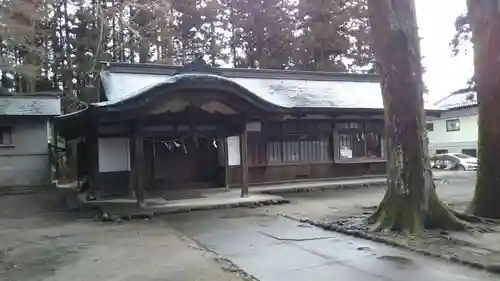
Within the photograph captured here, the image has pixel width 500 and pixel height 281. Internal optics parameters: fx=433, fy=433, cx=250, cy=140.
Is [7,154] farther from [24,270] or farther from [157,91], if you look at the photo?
[24,270]

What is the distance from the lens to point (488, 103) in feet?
25.2

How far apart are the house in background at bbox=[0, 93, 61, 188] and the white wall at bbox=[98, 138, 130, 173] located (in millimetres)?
6821

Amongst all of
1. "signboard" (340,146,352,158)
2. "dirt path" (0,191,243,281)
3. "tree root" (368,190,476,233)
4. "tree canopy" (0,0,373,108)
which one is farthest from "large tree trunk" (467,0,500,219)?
"tree canopy" (0,0,373,108)

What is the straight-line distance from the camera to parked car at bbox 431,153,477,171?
22.5m

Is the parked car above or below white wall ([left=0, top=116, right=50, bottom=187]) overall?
below

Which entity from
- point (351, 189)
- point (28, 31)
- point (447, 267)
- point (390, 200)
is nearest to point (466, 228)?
point (390, 200)

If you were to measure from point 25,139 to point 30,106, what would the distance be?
4.74 ft

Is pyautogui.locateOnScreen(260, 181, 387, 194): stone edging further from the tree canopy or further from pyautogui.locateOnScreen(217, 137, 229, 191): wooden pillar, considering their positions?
the tree canopy

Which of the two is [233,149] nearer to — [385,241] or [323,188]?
[323,188]

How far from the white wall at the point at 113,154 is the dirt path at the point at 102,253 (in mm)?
3274

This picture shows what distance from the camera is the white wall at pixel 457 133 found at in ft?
86.4

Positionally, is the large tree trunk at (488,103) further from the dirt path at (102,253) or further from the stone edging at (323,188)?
the stone edging at (323,188)

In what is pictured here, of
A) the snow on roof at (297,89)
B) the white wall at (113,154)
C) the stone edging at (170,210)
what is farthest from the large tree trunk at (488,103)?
the white wall at (113,154)

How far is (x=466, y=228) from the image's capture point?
6762mm
